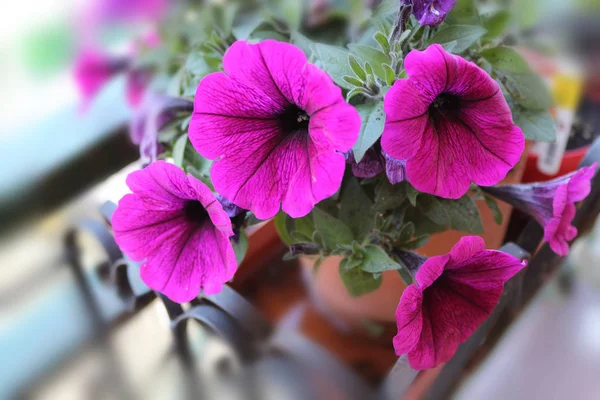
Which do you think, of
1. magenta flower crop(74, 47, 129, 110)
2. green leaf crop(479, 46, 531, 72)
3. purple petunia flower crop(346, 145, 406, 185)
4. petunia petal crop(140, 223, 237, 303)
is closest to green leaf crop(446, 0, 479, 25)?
green leaf crop(479, 46, 531, 72)

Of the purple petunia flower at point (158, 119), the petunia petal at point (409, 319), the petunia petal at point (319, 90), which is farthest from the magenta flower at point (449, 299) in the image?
the purple petunia flower at point (158, 119)

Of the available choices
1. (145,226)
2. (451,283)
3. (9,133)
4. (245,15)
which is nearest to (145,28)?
(245,15)

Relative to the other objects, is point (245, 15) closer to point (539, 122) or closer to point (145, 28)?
point (145, 28)

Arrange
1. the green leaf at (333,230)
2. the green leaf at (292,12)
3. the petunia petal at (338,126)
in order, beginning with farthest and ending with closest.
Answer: the green leaf at (292,12)
the green leaf at (333,230)
the petunia petal at (338,126)

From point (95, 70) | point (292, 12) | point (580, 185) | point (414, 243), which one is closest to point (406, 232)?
point (414, 243)

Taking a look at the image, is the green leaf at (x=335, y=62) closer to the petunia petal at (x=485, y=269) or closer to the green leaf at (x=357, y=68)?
the green leaf at (x=357, y=68)

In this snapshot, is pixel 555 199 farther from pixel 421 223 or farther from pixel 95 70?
pixel 95 70

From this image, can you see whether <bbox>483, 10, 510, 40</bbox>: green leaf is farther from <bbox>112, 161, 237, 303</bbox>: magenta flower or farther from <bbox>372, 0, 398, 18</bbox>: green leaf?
<bbox>112, 161, 237, 303</bbox>: magenta flower
